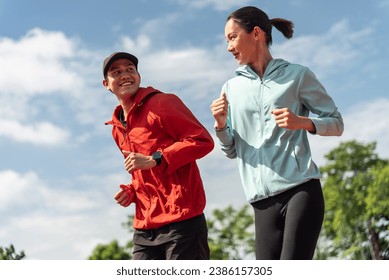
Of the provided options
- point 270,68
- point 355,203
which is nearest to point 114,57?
point 270,68

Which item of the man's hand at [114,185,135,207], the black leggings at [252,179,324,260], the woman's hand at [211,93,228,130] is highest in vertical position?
the woman's hand at [211,93,228,130]

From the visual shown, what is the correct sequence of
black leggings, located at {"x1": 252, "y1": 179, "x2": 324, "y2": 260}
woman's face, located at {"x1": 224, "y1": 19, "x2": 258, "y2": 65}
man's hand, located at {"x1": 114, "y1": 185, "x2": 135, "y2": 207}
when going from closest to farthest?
1. black leggings, located at {"x1": 252, "y1": 179, "x2": 324, "y2": 260}
2. woman's face, located at {"x1": 224, "y1": 19, "x2": 258, "y2": 65}
3. man's hand, located at {"x1": 114, "y1": 185, "x2": 135, "y2": 207}

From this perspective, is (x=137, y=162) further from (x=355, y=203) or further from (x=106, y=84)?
(x=355, y=203)

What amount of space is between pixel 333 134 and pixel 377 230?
135ft

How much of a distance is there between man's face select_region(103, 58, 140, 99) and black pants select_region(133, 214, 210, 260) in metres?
1.16

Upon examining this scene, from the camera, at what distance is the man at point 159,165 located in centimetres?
546

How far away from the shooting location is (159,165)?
17.8 feet

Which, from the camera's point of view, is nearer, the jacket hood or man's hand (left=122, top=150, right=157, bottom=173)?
man's hand (left=122, top=150, right=157, bottom=173)

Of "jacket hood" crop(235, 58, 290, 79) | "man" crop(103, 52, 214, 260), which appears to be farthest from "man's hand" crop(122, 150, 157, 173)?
"jacket hood" crop(235, 58, 290, 79)

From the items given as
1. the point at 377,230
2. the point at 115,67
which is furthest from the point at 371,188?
the point at 115,67

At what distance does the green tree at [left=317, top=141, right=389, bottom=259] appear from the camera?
140 feet

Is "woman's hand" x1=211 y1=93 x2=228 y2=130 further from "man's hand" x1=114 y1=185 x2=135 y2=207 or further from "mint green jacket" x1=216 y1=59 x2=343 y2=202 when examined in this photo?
"man's hand" x1=114 y1=185 x2=135 y2=207

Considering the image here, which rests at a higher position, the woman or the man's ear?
the man's ear

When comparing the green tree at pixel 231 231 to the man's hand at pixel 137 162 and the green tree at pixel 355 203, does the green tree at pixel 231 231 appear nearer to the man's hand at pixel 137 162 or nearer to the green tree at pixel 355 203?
the green tree at pixel 355 203
